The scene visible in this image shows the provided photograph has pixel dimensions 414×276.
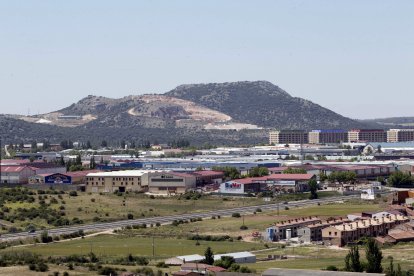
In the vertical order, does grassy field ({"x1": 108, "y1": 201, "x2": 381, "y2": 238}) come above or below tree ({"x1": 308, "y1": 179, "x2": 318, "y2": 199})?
below

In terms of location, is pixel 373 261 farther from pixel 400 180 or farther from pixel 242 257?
pixel 400 180

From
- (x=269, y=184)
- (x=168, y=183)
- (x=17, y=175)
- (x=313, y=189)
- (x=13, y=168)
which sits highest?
(x=13, y=168)

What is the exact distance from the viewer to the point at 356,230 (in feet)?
222

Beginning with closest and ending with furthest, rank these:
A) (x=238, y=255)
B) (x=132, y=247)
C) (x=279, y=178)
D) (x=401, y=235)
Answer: (x=238, y=255) < (x=132, y=247) < (x=401, y=235) < (x=279, y=178)

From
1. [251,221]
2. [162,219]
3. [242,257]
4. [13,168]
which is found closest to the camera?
[242,257]

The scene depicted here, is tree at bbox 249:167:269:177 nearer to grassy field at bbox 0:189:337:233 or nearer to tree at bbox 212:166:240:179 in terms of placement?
tree at bbox 212:166:240:179

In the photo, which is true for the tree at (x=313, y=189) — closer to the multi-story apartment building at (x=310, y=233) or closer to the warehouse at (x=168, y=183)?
the warehouse at (x=168, y=183)

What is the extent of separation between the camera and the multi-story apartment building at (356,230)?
66.6m

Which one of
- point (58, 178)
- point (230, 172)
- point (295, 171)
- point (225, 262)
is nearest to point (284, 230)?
point (225, 262)

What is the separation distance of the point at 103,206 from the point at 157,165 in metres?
48.1

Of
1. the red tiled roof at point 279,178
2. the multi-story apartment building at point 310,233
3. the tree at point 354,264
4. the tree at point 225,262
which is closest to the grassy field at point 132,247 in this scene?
the multi-story apartment building at point 310,233

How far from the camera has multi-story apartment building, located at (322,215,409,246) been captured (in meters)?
66.6

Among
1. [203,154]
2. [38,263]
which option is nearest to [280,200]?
[38,263]


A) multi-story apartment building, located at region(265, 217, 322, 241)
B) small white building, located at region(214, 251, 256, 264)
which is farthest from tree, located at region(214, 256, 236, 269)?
multi-story apartment building, located at region(265, 217, 322, 241)
